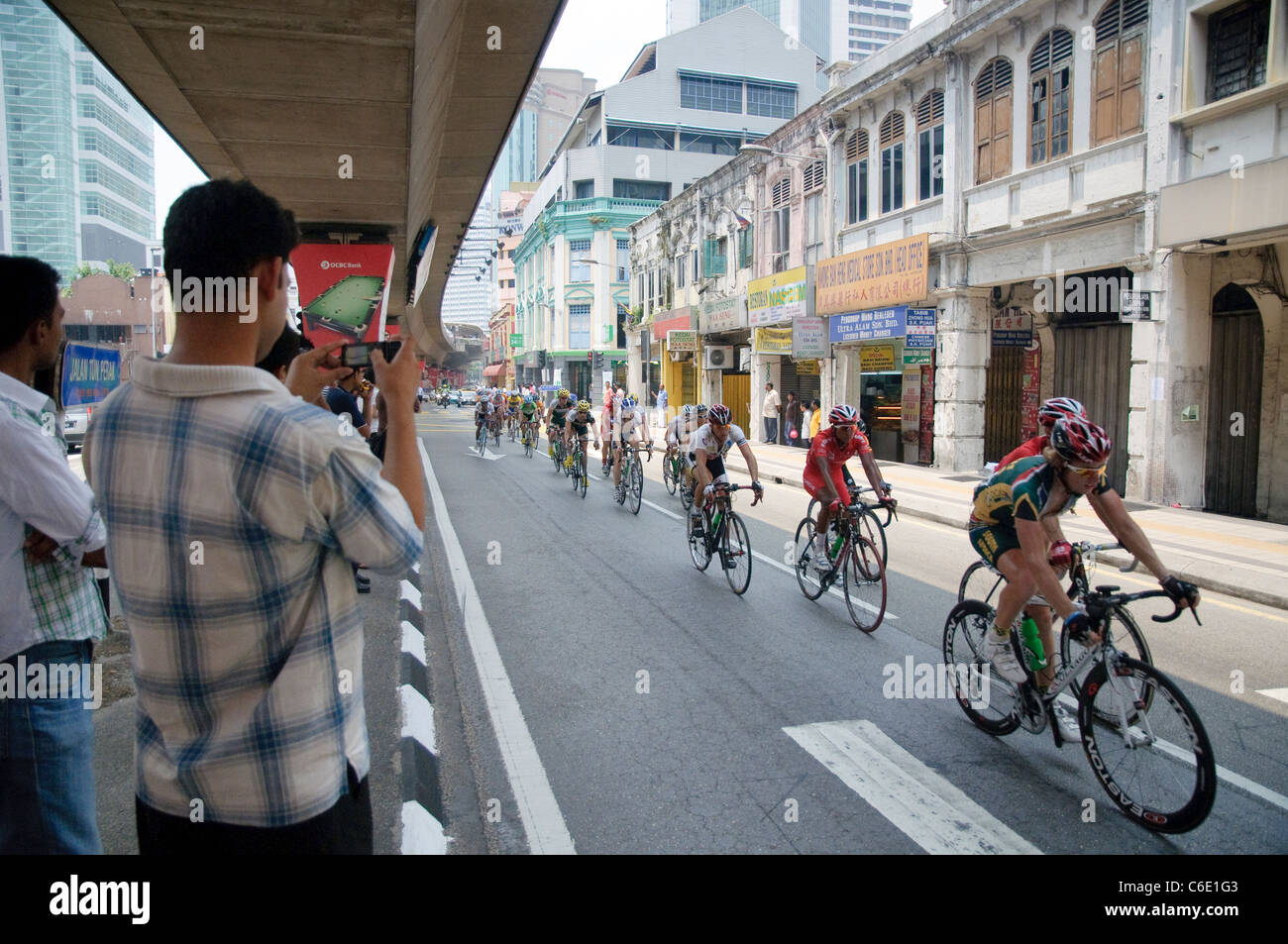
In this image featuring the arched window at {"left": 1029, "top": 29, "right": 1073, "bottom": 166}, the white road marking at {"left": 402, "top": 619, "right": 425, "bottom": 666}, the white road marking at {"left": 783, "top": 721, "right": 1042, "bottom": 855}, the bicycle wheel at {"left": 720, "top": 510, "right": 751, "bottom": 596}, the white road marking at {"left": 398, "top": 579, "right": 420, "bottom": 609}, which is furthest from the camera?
the arched window at {"left": 1029, "top": 29, "right": 1073, "bottom": 166}

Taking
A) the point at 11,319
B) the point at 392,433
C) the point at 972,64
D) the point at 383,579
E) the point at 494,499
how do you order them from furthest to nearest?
the point at 972,64 < the point at 494,499 < the point at 383,579 < the point at 11,319 < the point at 392,433

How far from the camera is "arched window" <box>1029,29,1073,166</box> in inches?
600

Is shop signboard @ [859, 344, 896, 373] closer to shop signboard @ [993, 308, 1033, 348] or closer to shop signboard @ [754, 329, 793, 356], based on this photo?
shop signboard @ [754, 329, 793, 356]

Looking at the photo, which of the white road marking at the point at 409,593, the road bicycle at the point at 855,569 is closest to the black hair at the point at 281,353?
the white road marking at the point at 409,593

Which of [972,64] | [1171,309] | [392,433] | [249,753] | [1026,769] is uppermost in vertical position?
[972,64]

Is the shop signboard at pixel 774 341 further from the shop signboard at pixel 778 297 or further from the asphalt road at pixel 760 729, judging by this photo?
the asphalt road at pixel 760 729

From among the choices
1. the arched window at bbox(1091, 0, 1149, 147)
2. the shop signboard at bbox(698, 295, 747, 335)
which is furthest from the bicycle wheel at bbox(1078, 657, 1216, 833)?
the shop signboard at bbox(698, 295, 747, 335)

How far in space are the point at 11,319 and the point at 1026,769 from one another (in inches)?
188

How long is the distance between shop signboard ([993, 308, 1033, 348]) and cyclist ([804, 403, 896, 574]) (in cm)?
1168

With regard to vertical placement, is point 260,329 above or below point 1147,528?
above

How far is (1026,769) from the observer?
14.7ft

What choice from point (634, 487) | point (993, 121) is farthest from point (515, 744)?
point (993, 121)

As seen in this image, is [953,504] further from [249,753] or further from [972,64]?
[249,753]

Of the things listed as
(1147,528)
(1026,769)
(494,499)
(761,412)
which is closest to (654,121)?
(761,412)
